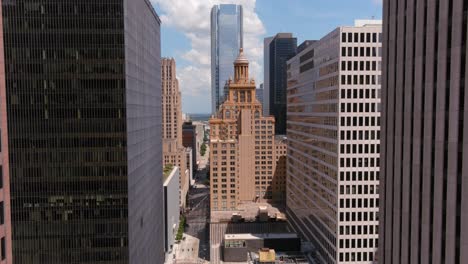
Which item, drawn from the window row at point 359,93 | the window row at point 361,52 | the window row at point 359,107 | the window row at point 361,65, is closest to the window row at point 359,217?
the window row at point 359,107

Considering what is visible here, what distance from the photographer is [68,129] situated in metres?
69.7

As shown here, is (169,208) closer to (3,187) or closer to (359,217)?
(359,217)

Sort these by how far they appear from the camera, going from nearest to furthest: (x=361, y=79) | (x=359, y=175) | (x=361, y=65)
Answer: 1. (x=361, y=65)
2. (x=361, y=79)
3. (x=359, y=175)

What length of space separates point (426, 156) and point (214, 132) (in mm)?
148268

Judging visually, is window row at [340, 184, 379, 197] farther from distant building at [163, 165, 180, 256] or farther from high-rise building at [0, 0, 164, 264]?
distant building at [163, 165, 180, 256]

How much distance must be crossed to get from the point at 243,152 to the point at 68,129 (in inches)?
4627

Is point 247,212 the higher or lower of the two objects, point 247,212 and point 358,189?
the lower

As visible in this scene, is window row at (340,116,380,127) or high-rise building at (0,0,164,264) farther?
window row at (340,116,380,127)

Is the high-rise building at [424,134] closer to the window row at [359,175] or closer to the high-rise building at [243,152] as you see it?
the window row at [359,175]

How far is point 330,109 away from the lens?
98.6 meters

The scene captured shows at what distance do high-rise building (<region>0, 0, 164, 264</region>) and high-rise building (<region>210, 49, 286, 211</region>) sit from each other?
105 meters

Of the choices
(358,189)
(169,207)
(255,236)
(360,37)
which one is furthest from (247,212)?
(360,37)

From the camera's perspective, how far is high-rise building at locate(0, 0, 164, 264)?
68375 millimetres

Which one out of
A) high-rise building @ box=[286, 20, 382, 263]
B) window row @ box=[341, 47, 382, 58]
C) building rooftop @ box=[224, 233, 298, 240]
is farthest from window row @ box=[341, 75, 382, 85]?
building rooftop @ box=[224, 233, 298, 240]
